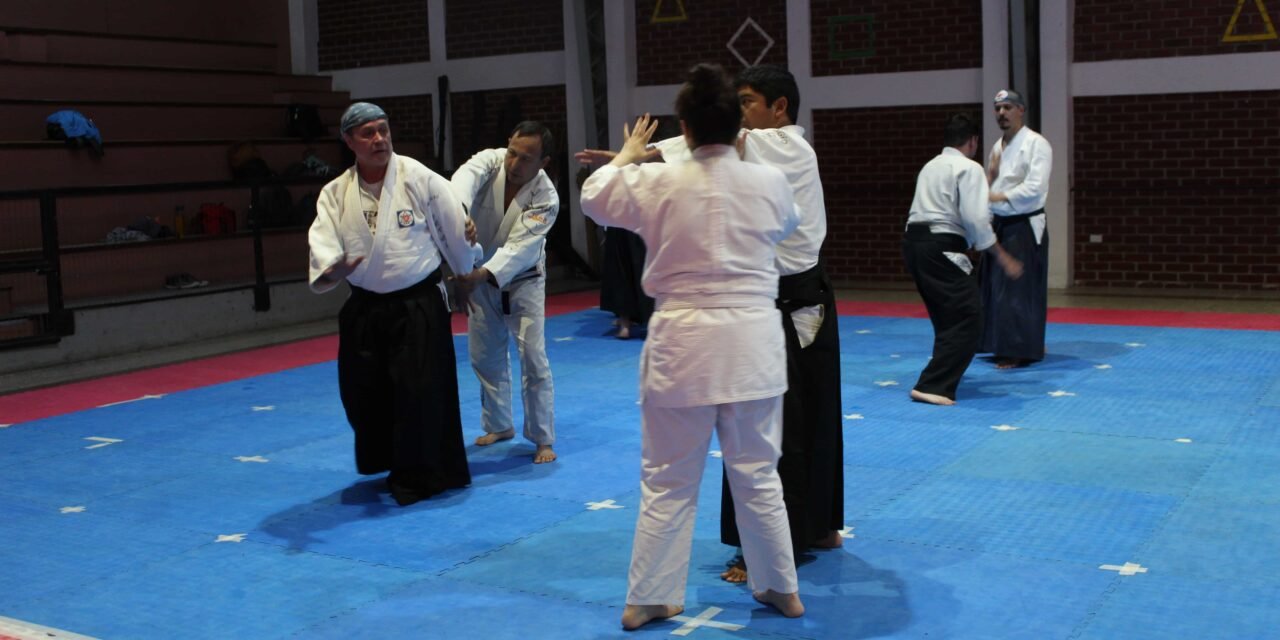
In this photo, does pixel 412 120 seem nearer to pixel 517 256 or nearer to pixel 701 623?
pixel 517 256

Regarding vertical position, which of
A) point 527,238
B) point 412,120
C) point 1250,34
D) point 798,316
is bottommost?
point 798,316

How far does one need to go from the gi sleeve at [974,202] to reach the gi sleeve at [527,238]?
2232 mm

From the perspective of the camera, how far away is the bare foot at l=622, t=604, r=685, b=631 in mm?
3637

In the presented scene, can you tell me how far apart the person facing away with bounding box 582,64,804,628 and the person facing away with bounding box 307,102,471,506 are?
1.55 m

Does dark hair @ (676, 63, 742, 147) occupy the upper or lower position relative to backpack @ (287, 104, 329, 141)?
lower

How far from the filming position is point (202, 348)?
9.36 metres

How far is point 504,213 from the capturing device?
18.8 feet

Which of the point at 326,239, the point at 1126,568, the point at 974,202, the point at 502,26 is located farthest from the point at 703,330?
the point at 502,26

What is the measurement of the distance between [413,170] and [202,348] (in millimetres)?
4923

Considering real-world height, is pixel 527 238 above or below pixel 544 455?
above

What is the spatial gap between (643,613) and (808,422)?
0.87 metres

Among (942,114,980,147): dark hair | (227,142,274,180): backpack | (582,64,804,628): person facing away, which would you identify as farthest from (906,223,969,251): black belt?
(227,142,274,180): backpack

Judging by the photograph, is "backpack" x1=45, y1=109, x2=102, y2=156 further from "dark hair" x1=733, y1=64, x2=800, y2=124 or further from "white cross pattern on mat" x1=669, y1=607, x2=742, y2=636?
"white cross pattern on mat" x1=669, y1=607, x2=742, y2=636

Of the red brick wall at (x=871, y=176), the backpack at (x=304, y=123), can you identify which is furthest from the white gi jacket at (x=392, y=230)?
the backpack at (x=304, y=123)
